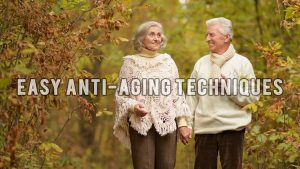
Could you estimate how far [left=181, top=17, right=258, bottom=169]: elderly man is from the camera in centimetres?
628

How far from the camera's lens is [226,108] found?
6336 millimetres

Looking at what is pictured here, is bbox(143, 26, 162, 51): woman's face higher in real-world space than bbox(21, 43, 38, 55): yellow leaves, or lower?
higher

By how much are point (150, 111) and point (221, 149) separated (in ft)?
2.62

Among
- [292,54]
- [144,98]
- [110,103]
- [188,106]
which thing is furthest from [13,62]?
[110,103]

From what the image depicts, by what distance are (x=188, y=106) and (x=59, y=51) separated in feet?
4.70

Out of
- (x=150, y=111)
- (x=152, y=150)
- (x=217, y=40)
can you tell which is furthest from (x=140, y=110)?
(x=217, y=40)

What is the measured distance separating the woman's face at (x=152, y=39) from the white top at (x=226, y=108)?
0.56 m

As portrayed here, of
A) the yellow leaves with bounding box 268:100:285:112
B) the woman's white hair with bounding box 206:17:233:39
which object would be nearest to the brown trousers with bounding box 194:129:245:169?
the yellow leaves with bounding box 268:100:285:112

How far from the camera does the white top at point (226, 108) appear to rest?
626 cm

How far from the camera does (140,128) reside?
20.0 ft

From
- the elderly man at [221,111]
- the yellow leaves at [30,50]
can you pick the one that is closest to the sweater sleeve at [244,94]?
the elderly man at [221,111]

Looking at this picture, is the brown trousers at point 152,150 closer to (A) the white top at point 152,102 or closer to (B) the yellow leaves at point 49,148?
(A) the white top at point 152,102

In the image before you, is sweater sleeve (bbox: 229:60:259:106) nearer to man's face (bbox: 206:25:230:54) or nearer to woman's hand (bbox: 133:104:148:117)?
man's face (bbox: 206:25:230:54)

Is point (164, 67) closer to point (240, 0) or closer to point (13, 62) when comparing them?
point (13, 62)
